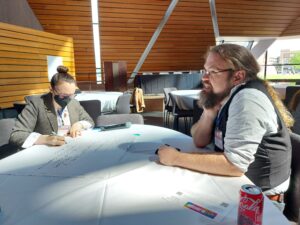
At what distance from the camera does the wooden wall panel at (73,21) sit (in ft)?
20.4

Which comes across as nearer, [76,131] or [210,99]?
[210,99]

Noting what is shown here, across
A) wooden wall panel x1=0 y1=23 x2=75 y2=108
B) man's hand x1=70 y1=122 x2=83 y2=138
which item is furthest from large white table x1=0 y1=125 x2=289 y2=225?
wooden wall panel x1=0 y1=23 x2=75 y2=108

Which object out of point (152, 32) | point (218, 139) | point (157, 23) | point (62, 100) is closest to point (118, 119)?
point (62, 100)

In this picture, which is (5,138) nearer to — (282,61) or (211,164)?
(211,164)

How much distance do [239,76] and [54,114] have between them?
1.42 meters

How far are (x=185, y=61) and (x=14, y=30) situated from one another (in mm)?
5653

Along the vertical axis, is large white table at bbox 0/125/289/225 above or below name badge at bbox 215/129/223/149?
below

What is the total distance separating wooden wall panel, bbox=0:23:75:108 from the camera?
187 inches

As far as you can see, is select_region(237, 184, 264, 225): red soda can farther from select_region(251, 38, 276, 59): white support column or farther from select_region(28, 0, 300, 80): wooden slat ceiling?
select_region(251, 38, 276, 59): white support column

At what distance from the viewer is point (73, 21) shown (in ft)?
22.0

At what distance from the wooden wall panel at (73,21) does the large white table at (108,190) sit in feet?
19.3

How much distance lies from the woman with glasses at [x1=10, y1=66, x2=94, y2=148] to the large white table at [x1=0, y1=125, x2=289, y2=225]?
0.42 metres

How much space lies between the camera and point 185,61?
891 cm

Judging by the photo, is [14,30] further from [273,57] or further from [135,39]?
[273,57]
